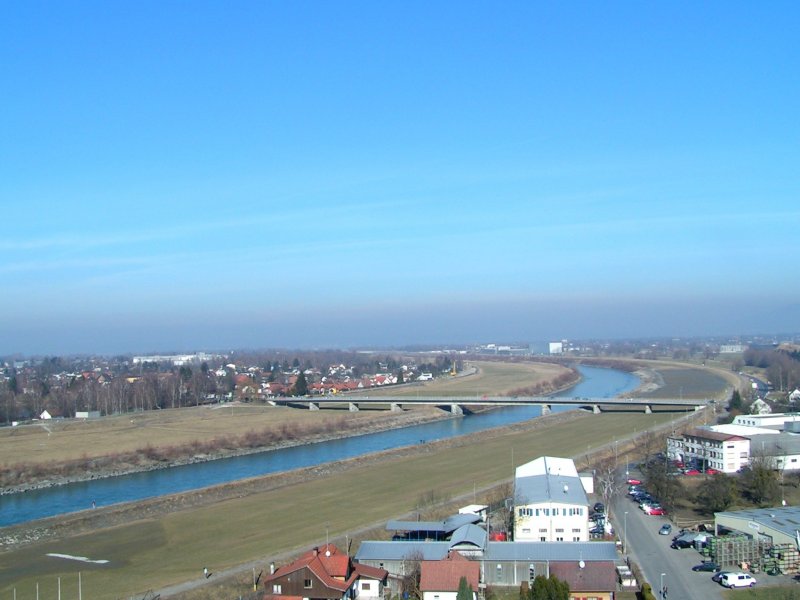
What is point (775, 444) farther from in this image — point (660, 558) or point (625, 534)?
point (660, 558)

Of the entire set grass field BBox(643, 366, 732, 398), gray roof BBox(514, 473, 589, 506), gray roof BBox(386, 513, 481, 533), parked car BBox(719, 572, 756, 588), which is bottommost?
grass field BBox(643, 366, 732, 398)

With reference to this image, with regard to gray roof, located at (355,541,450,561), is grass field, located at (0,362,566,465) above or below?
below

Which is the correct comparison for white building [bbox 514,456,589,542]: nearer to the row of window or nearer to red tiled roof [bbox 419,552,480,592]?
the row of window

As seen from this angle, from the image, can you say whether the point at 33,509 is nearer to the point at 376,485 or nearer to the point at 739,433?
the point at 376,485

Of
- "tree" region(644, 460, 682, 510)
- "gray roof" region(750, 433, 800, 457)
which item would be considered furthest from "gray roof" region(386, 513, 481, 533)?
"gray roof" region(750, 433, 800, 457)

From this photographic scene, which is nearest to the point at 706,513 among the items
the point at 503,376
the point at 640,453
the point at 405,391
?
the point at 640,453

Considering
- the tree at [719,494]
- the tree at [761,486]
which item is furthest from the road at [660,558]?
the tree at [761,486]

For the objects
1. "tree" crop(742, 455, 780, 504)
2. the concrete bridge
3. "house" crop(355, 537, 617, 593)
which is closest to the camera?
"house" crop(355, 537, 617, 593)
